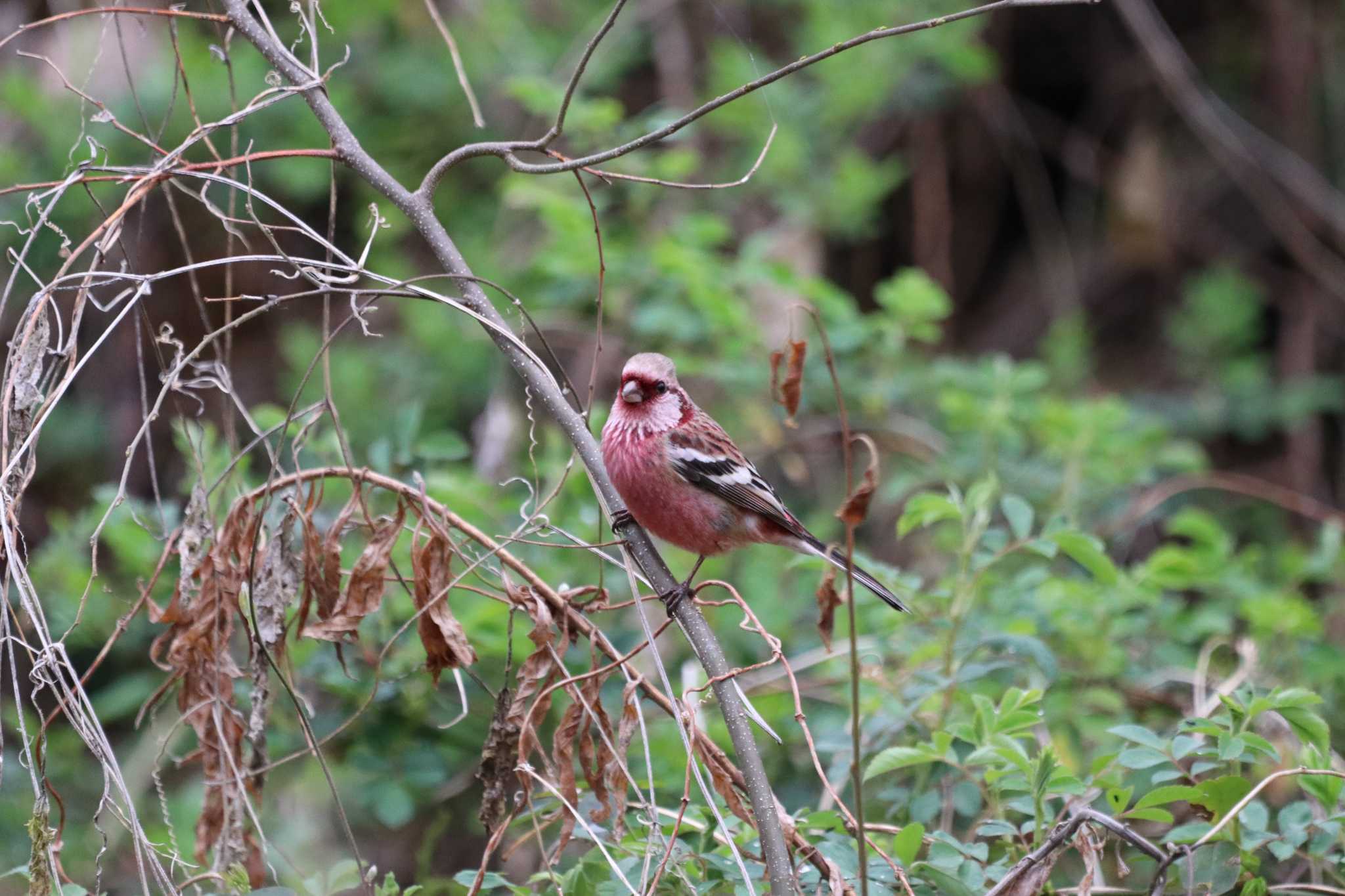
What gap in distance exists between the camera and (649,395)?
3.84m

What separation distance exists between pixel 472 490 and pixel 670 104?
11.7ft

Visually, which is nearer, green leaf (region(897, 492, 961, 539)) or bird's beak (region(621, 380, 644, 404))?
green leaf (region(897, 492, 961, 539))

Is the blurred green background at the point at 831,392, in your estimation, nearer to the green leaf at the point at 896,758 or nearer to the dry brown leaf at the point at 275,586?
the green leaf at the point at 896,758

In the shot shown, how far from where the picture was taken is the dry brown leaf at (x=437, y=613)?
248cm

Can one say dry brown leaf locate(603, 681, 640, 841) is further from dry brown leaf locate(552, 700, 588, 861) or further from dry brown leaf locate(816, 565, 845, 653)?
dry brown leaf locate(816, 565, 845, 653)

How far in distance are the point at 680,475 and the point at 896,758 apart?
54.2 inches

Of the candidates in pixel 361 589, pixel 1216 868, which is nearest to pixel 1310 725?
pixel 1216 868

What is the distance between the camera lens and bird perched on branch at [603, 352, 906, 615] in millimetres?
3715

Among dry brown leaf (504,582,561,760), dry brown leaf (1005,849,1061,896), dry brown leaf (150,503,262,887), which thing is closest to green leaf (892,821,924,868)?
dry brown leaf (1005,849,1061,896)

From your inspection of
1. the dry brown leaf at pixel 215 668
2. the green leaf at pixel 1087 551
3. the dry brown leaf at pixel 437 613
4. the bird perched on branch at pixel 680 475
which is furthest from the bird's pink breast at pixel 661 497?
the dry brown leaf at pixel 215 668

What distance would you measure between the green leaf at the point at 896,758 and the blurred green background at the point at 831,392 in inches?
3.7

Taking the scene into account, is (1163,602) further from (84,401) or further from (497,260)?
(84,401)

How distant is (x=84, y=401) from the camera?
6473 mm

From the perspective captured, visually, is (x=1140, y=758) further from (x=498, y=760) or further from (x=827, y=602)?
(x=498, y=760)
